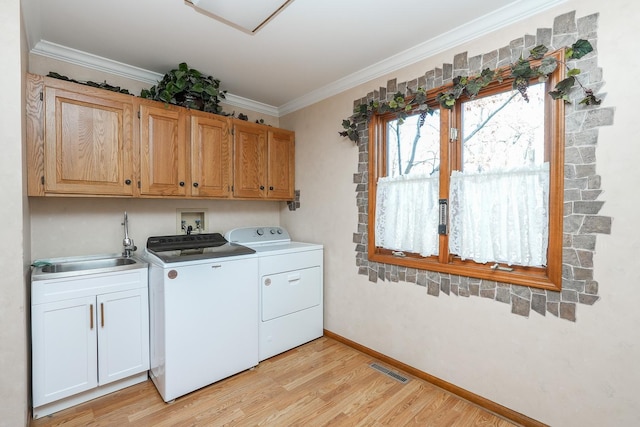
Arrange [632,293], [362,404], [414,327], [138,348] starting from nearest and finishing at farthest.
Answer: [632,293] < [362,404] < [138,348] < [414,327]

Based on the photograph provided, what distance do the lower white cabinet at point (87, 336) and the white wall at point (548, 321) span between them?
1.73 metres

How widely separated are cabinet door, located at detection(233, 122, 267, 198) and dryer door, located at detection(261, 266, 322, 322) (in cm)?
88

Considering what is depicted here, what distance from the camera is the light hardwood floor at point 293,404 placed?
1.81 m

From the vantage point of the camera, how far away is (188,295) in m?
2.05

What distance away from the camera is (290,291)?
270cm

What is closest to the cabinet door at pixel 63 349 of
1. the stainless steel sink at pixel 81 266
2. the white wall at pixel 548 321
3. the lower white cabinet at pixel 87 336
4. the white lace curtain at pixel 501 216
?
the lower white cabinet at pixel 87 336

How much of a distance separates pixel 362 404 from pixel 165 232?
2.16 m

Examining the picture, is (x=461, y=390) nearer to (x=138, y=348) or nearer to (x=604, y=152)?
(x=604, y=152)

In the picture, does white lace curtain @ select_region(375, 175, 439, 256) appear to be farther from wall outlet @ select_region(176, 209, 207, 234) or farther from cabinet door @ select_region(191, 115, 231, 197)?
wall outlet @ select_region(176, 209, 207, 234)

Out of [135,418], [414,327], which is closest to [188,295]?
[135,418]

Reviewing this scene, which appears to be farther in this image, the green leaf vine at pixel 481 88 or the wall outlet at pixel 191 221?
the wall outlet at pixel 191 221

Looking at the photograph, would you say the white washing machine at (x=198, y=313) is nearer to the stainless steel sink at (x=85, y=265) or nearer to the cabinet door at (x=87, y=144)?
the stainless steel sink at (x=85, y=265)

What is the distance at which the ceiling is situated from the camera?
1.74m

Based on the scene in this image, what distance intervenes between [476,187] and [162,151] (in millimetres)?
2349
